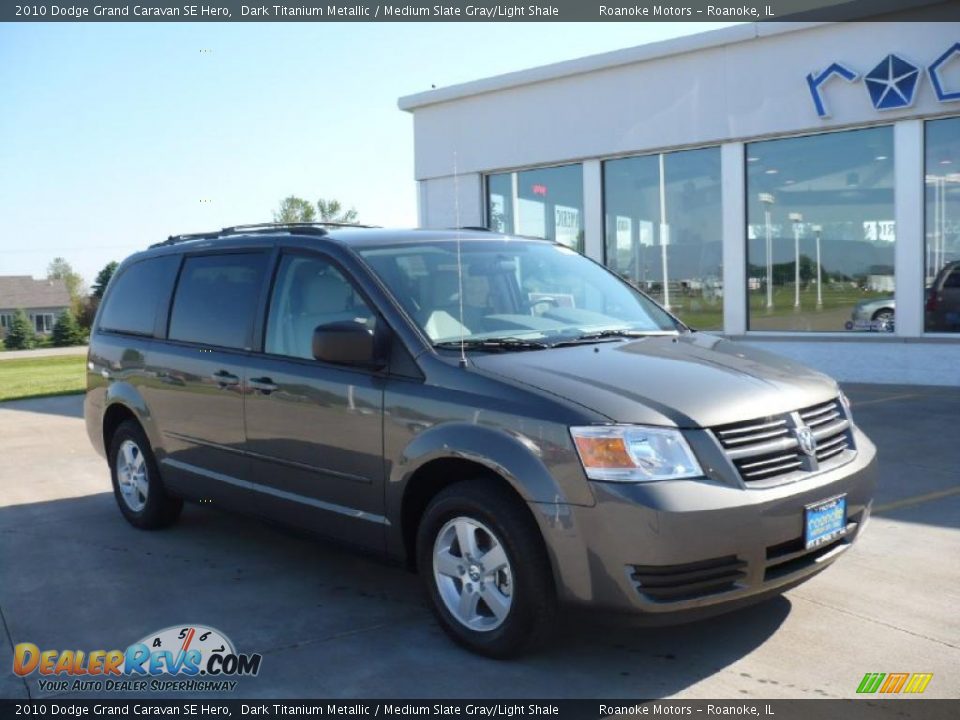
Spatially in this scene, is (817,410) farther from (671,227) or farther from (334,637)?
(671,227)

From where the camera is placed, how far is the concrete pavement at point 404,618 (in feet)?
12.6

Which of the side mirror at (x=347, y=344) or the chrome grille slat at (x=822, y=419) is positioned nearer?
the chrome grille slat at (x=822, y=419)

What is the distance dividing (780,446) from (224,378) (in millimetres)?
3080

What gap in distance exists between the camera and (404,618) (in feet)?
15.1

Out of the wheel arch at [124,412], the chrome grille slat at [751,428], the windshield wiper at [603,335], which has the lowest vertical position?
the wheel arch at [124,412]

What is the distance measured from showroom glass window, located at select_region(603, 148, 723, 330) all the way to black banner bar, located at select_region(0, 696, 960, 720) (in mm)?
11643

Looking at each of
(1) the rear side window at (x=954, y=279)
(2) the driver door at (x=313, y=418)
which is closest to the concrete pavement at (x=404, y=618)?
(2) the driver door at (x=313, y=418)

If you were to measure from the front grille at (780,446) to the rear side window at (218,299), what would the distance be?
2.82m

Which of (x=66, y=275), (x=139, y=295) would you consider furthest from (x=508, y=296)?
(x=66, y=275)

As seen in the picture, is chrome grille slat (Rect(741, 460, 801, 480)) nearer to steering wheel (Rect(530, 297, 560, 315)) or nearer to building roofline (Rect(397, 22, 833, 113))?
steering wheel (Rect(530, 297, 560, 315))

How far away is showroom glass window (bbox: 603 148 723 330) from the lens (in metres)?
14.8

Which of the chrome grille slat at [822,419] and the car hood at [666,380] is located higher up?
Answer: the car hood at [666,380]

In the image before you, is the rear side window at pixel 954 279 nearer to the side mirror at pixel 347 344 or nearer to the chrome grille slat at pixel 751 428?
the chrome grille slat at pixel 751 428

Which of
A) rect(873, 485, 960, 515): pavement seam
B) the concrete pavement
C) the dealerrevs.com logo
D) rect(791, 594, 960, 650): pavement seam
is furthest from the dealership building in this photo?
the dealerrevs.com logo
